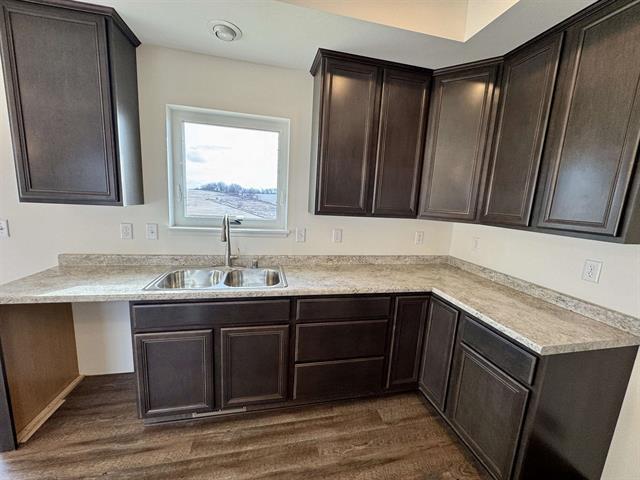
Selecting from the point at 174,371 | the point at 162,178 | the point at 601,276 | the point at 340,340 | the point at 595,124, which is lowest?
the point at 174,371

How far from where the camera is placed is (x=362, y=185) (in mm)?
2023

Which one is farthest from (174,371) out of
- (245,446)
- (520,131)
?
(520,131)

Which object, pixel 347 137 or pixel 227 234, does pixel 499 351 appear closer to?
pixel 347 137

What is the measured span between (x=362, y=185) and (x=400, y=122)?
21.8 inches

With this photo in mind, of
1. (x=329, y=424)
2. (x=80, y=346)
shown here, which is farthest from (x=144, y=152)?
(x=329, y=424)

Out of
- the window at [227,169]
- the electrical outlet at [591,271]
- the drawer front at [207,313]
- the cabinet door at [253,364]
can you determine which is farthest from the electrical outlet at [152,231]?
the electrical outlet at [591,271]

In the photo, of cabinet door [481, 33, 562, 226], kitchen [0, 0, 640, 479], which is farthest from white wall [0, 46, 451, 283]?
cabinet door [481, 33, 562, 226]

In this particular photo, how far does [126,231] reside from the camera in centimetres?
199

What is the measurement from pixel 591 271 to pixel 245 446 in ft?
7.39

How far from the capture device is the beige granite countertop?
Result: 128 centimetres

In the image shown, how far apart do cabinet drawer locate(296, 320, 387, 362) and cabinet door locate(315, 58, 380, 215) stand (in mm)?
829

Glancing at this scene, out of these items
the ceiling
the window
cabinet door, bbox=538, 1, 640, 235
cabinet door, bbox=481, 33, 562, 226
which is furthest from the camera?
the window

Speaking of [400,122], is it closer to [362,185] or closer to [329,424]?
[362,185]

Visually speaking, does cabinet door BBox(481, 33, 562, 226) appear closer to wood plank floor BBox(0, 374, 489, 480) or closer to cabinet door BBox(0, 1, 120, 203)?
wood plank floor BBox(0, 374, 489, 480)
